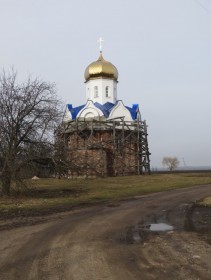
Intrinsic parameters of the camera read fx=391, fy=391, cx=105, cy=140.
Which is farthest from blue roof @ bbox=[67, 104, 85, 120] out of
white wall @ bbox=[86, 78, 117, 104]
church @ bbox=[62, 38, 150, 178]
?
white wall @ bbox=[86, 78, 117, 104]

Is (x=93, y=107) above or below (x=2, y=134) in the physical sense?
above

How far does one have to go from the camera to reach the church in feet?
144

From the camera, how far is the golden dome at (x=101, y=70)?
47.9 m

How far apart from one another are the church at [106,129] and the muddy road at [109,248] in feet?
97.5

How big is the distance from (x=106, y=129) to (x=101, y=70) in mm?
7689

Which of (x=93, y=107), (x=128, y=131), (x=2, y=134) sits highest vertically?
(x=93, y=107)

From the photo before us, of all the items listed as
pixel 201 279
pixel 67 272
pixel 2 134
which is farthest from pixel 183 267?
pixel 2 134

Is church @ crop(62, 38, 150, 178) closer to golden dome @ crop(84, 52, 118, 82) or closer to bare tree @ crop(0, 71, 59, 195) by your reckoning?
golden dome @ crop(84, 52, 118, 82)

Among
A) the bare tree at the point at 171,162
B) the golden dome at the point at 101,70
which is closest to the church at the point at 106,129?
the golden dome at the point at 101,70

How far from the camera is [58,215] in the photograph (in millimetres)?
14484

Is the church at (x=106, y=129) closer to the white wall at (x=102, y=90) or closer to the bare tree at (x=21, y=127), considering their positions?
the white wall at (x=102, y=90)

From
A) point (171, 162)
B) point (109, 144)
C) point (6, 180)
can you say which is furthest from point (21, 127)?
point (171, 162)

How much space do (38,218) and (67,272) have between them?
24.5 feet

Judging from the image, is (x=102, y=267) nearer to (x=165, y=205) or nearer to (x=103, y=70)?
(x=165, y=205)
